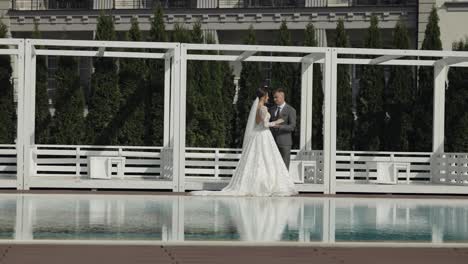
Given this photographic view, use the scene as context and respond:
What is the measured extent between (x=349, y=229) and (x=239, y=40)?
73.8 ft

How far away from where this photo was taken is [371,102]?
28.8 m

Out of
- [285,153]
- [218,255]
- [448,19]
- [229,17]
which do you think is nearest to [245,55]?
[285,153]

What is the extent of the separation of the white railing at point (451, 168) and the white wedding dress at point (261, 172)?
4536mm

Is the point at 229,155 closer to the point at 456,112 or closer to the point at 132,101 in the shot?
the point at 132,101

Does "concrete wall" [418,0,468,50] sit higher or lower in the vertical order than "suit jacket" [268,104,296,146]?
higher

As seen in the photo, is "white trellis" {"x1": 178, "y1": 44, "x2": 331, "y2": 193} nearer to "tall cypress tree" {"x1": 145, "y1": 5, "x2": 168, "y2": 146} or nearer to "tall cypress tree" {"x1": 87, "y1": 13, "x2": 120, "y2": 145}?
"tall cypress tree" {"x1": 145, "y1": 5, "x2": 168, "y2": 146}

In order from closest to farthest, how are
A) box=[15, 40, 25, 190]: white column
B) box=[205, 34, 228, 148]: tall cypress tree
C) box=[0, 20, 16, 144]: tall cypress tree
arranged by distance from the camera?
box=[15, 40, 25, 190]: white column, box=[0, 20, 16, 144]: tall cypress tree, box=[205, 34, 228, 148]: tall cypress tree

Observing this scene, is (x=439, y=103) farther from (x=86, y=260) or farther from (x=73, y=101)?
(x=86, y=260)

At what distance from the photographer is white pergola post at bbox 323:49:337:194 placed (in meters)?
20.7

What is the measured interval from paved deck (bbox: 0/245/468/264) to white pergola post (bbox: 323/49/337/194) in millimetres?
10180

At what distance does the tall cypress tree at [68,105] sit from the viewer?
27891 millimetres

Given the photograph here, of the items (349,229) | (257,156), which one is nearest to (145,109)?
(257,156)

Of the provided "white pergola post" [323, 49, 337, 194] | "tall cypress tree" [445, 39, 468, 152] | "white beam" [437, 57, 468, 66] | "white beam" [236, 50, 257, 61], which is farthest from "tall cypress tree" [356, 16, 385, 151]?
"white pergola post" [323, 49, 337, 194]

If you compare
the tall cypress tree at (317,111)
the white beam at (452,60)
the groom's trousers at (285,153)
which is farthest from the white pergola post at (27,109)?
the tall cypress tree at (317,111)
